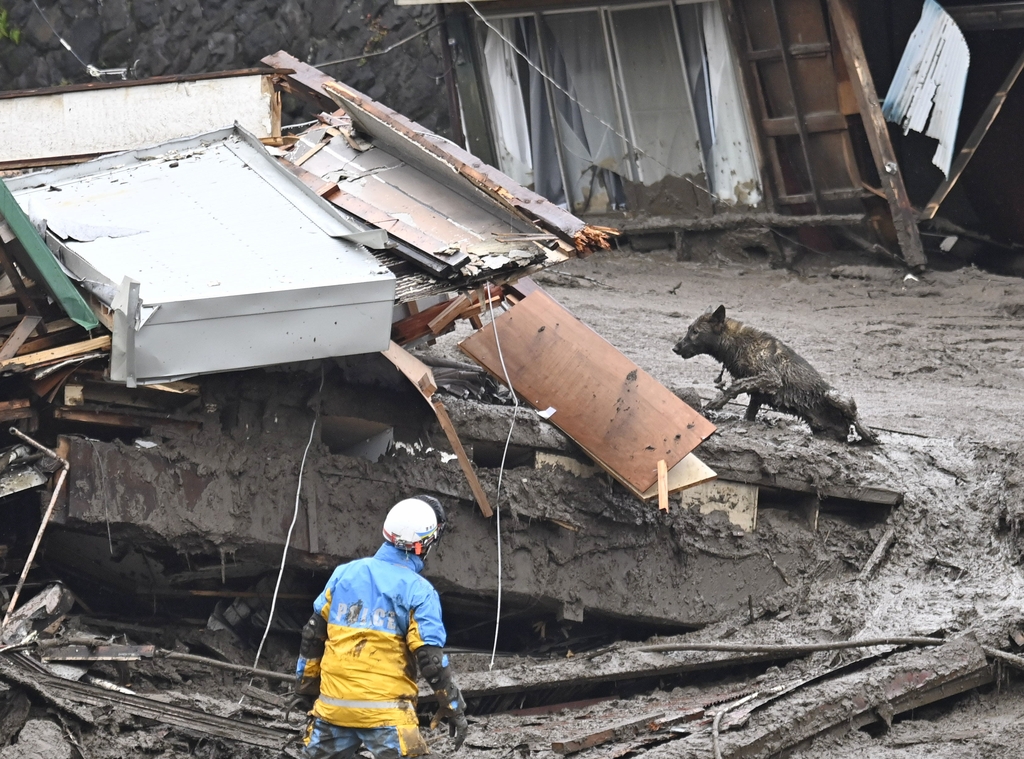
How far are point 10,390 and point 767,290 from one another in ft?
29.7

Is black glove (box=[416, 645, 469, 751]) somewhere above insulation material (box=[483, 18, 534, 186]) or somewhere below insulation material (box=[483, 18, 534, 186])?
below

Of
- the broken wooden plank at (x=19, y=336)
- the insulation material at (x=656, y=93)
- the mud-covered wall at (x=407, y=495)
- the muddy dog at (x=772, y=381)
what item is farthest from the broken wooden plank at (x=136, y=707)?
the insulation material at (x=656, y=93)

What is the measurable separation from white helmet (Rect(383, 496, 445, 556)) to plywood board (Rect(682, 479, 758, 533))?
395cm

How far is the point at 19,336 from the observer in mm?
7594

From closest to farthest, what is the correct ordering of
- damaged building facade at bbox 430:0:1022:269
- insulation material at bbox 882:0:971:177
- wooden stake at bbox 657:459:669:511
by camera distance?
wooden stake at bbox 657:459:669:511, insulation material at bbox 882:0:971:177, damaged building facade at bbox 430:0:1022:269

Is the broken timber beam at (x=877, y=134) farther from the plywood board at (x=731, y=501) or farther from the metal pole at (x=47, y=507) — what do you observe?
the metal pole at (x=47, y=507)

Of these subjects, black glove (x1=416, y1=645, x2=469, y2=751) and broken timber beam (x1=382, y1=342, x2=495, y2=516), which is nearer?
black glove (x1=416, y1=645, x2=469, y2=751)

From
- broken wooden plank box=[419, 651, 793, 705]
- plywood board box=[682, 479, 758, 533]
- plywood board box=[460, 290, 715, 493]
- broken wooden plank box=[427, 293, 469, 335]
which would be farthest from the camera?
plywood board box=[682, 479, 758, 533]

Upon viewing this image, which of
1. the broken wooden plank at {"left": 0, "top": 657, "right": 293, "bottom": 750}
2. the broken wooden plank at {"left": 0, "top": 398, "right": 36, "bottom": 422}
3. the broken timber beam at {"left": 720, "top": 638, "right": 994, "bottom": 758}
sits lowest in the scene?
the broken timber beam at {"left": 720, "top": 638, "right": 994, "bottom": 758}

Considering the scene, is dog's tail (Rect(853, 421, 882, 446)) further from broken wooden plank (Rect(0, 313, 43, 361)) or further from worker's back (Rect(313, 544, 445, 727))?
broken wooden plank (Rect(0, 313, 43, 361))

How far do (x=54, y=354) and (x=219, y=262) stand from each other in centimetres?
114

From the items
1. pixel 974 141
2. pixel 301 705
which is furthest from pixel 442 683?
pixel 974 141

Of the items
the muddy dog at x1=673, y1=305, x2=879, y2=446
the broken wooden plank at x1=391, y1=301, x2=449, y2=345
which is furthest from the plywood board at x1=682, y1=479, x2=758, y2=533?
the broken wooden plank at x1=391, y1=301, x2=449, y2=345

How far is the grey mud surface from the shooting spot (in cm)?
728
